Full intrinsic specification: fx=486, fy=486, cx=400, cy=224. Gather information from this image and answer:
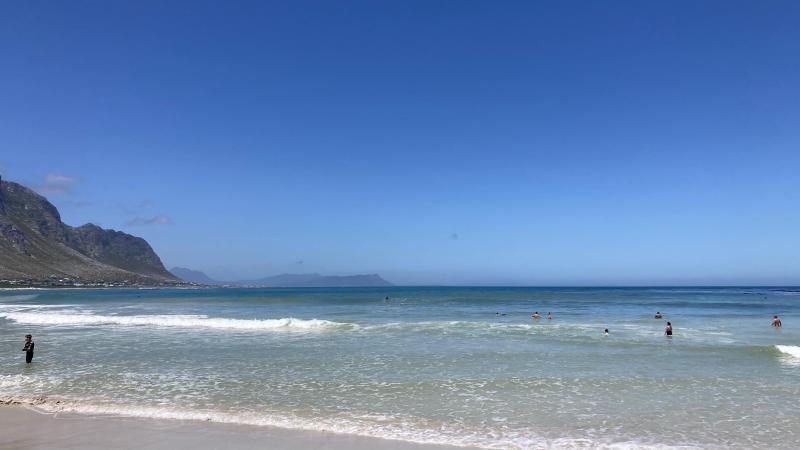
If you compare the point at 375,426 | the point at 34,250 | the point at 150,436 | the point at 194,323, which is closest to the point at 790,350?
the point at 375,426

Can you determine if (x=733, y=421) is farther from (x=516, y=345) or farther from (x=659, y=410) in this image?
(x=516, y=345)

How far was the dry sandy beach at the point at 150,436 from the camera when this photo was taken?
32.4ft

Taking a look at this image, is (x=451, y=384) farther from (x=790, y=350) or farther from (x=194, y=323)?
(x=194, y=323)

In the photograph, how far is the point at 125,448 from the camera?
380 inches

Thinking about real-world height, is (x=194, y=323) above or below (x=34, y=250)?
below

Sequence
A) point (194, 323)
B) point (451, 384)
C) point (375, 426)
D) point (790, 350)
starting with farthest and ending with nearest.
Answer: point (194, 323), point (790, 350), point (451, 384), point (375, 426)

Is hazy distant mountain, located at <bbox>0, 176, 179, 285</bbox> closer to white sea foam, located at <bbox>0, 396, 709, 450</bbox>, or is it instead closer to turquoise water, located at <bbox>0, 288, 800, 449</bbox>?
turquoise water, located at <bbox>0, 288, 800, 449</bbox>

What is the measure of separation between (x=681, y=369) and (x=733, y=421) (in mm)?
7091

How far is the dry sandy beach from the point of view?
9.88 metres

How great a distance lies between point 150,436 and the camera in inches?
412

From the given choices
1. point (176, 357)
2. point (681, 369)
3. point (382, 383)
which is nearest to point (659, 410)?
point (681, 369)

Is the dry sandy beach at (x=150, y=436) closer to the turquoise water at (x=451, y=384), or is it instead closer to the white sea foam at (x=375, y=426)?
the white sea foam at (x=375, y=426)

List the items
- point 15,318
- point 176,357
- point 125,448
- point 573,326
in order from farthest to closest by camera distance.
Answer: point 15,318
point 573,326
point 176,357
point 125,448

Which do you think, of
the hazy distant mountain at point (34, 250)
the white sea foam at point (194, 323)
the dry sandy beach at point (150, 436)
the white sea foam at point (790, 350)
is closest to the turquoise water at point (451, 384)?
the white sea foam at point (790, 350)
